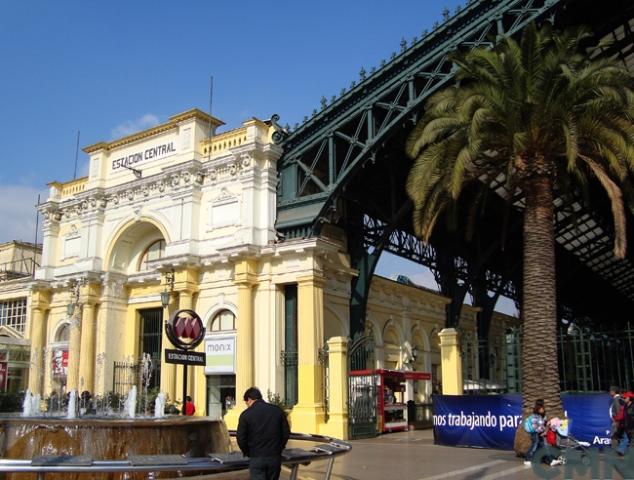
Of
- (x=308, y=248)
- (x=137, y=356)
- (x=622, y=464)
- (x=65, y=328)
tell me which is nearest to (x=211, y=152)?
(x=308, y=248)

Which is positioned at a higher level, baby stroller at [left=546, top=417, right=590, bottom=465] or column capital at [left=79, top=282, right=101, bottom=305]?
column capital at [left=79, top=282, right=101, bottom=305]

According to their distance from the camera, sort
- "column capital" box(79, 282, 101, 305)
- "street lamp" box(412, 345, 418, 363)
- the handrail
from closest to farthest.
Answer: the handrail < "column capital" box(79, 282, 101, 305) < "street lamp" box(412, 345, 418, 363)

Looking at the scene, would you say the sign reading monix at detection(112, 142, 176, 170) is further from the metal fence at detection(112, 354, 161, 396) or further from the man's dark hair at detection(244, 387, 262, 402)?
the man's dark hair at detection(244, 387, 262, 402)

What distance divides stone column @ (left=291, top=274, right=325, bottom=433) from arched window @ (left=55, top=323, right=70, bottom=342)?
47.5 ft

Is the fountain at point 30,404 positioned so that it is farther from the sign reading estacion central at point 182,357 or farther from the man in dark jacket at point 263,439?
the man in dark jacket at point 263,439

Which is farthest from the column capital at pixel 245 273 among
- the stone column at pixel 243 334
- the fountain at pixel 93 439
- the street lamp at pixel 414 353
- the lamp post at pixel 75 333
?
the fountain at pixel 93 439

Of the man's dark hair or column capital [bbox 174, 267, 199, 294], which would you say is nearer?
the man's dark hair

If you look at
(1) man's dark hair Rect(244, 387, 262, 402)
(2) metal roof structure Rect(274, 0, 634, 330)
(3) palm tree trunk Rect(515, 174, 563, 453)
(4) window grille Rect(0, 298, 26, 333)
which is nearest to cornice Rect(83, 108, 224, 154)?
(2) metal roof structure Rect(274, 0, 634, 330)

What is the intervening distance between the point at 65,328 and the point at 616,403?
2678cm

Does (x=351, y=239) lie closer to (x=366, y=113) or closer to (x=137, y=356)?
(x=366, y=113)

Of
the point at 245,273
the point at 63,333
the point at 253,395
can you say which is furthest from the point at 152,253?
the point at 253,395

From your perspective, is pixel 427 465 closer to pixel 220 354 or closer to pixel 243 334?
pixel 243 334

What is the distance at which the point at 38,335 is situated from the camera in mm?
34188

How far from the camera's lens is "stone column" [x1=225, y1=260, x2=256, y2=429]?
25.5m
